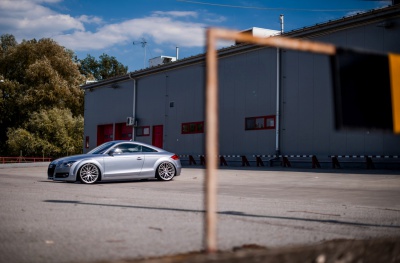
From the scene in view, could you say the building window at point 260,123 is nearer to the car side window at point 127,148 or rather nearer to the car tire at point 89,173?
the car side window at point 127,148

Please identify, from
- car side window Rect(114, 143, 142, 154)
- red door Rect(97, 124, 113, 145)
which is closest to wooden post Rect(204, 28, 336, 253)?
car side window Rect(114, 143, 142, 154)

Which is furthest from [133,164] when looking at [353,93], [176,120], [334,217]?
[176,120]

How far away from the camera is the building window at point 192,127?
32.9 meters

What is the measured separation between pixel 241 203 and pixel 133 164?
7.33m

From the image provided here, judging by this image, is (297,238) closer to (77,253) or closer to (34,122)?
(77,253)

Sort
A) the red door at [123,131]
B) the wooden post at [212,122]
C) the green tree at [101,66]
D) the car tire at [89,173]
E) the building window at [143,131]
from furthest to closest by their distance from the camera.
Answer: the green tree at [101,66]
the red door at [123,131]
the building window at [143,131]
the car tire at [89,173]
the wooden post at [212,122]

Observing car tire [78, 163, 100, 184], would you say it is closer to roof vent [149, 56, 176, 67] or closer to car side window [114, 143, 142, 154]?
car side window [114, 143, 142, 154]

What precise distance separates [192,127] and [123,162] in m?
18.1

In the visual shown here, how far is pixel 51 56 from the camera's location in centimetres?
5972

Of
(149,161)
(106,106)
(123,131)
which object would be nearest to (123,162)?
(149,161)

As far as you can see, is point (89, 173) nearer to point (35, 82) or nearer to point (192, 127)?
point (192, 127)

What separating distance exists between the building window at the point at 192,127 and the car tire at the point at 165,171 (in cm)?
1594

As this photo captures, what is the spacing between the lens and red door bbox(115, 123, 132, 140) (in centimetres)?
3981

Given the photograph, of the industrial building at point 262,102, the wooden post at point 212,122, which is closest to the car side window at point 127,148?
the industrial building at point 262,102
